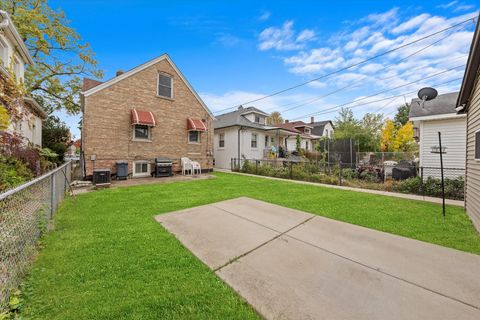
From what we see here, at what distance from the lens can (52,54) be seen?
14.7m

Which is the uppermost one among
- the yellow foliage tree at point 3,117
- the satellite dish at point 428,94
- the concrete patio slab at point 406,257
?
the satellite dish at point 428,94

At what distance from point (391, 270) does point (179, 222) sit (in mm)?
3764

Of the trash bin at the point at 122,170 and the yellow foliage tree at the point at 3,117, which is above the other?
the yellow foliage tree at the point at 3,117

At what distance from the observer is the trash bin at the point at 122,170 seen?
1032 cm

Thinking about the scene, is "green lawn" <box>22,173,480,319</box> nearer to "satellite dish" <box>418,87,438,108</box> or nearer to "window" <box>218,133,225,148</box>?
"satellite dish" <box>418,87,438,108</box>

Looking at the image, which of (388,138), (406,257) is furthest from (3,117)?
(388,138)

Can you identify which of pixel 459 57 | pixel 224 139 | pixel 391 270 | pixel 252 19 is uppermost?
pixel 252 19

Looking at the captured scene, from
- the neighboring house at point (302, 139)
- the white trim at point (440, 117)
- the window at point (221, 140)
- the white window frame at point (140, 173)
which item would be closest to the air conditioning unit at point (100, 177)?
the white window frame at point (140, 173)

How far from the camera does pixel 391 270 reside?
2.59m

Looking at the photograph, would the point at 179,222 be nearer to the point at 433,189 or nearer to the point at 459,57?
the point at 433,189

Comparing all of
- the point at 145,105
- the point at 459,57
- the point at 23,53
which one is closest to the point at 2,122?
the point at 145,105

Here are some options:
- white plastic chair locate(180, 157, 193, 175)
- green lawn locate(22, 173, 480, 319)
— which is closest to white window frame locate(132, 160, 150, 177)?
white plastic chair locate(180, 157, 193, 175)

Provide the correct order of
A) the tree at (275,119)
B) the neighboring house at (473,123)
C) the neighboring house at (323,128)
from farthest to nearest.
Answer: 1. the tree at (275,119)
2. the neighboring house at (323,128)
3. the neighboring house at (473,123)

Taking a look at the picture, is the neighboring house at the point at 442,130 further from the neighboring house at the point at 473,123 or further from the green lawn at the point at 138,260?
the green lawn at the point at 138,260
